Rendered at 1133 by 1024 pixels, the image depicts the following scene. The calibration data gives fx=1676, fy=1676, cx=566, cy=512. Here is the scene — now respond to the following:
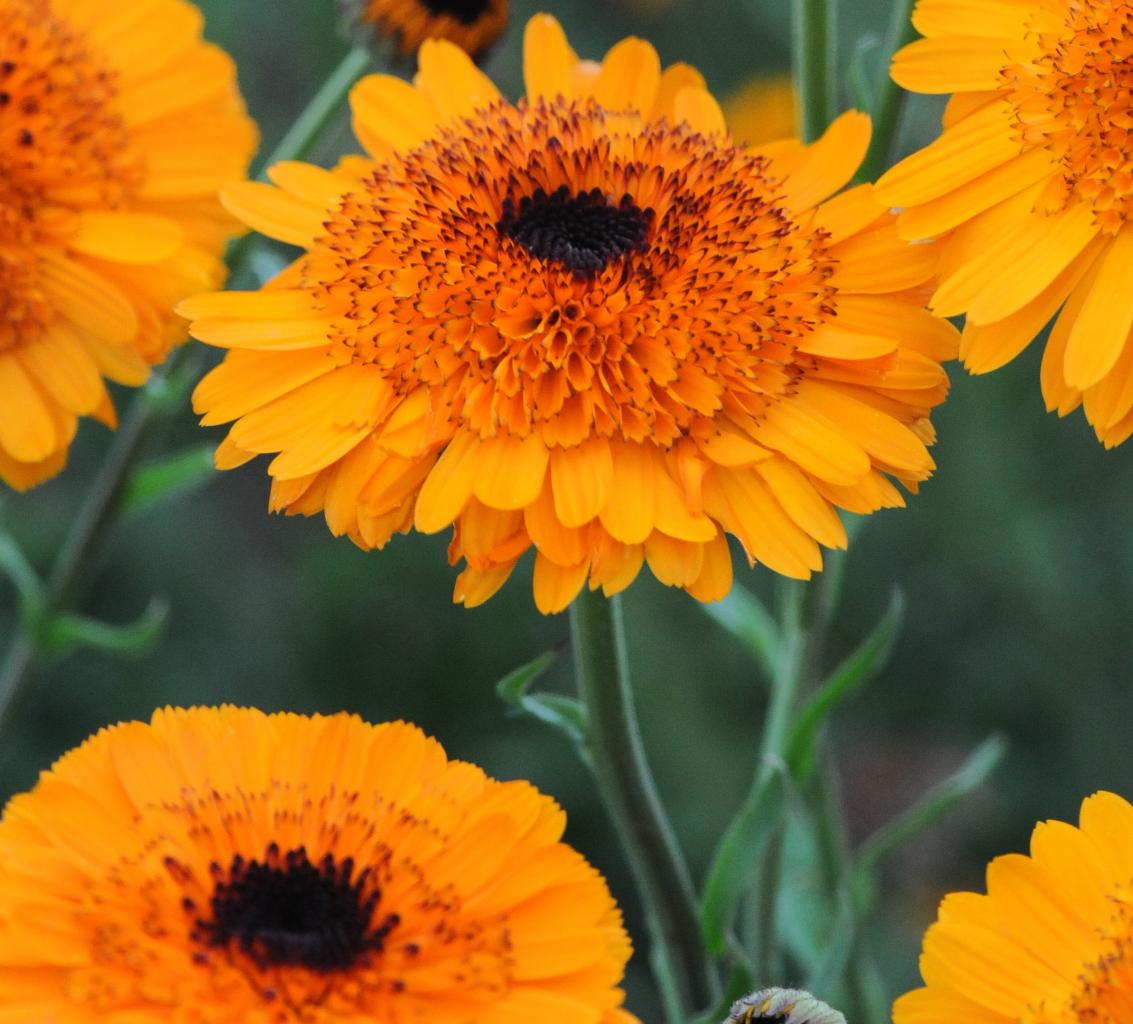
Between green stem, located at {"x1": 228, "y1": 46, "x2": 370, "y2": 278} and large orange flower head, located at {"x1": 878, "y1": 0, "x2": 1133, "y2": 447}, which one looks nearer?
large orange flower head, located at {"x1": 878, "y1": 0, "x2": 1133, "y2": 447}

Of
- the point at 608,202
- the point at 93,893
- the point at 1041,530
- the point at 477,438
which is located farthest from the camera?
the point at 1041,530

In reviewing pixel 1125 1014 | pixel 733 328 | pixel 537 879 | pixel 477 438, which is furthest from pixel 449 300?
pixel 1125 1014

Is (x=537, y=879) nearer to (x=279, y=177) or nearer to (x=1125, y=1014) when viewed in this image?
(x=1125, y=1014)

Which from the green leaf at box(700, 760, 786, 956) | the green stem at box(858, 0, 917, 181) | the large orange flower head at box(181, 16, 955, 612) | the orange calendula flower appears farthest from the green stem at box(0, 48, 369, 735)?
the orange calendula flower

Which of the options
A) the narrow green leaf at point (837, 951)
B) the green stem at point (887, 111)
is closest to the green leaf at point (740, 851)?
the narrow green leaf at point (837, 951)

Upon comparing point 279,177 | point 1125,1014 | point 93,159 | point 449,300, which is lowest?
point 1125,1014

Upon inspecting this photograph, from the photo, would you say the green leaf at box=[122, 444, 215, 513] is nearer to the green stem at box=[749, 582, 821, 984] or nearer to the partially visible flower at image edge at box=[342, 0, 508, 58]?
the partially visible flower at image edge at box=[342, 0, 508, 58]
